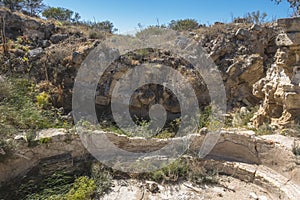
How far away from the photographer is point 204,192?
11.0 ft

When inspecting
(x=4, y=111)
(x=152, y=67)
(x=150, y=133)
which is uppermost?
(x=152, y=67)

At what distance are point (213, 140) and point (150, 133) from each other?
132 centimetres

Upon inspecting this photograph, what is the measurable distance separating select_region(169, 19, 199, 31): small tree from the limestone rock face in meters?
4.85

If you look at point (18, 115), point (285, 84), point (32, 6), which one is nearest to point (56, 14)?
point (32, 6)

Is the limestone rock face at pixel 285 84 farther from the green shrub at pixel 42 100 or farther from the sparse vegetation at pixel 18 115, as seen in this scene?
the green shrub at pixel 42 100

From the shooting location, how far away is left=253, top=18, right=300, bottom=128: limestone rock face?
3.93m

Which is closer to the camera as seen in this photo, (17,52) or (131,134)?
(131,134)

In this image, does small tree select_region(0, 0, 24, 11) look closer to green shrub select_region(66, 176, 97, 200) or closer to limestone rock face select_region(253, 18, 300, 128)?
green shrub select_region(66, 176, 97, 200)

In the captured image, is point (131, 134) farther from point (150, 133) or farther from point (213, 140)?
point (213, 140)

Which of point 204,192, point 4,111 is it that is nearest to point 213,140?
point 204,192

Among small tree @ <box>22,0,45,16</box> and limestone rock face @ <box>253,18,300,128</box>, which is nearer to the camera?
limestone rock face @ <box>253,18,300,128</box>

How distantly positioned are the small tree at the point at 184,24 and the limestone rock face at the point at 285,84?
485 centimetres

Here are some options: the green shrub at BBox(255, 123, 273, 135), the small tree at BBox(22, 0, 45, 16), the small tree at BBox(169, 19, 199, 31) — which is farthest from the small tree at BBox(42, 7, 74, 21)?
the green shrub at BBox(255, 123, 273, 135)

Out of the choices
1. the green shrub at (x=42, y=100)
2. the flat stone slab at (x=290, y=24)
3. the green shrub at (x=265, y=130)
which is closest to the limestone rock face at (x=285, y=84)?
the flat stone slab at (x=290, y=24)
